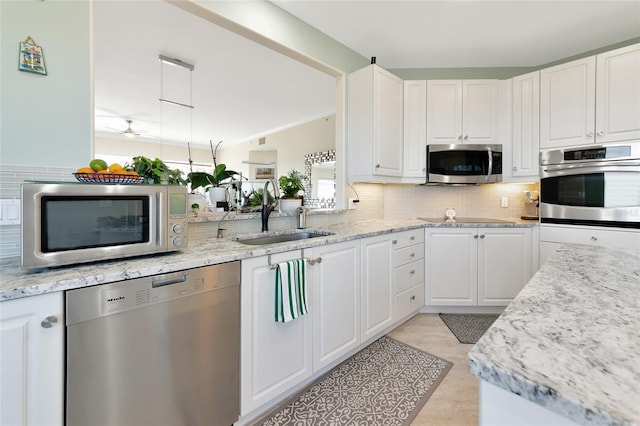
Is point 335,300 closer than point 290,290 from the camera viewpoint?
No

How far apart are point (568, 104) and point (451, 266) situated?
184cm

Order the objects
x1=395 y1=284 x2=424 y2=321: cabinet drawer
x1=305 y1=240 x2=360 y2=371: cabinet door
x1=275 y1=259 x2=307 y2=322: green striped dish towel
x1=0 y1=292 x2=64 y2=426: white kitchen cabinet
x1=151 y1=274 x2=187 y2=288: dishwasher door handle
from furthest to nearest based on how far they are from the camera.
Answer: x1=395 y1=284 x2=424 y2=321: cabinet drawer, x1=305 y1=240 x2=360 y2=371: cabinet door, x1=275 y1=259 x2=307 y2=322: green striped dish towel, x1=151 y1=274 x2=187 y2=288: dishwasher door handle, x1=0 y1=292 x2=64 y2=426: white kitchen cabinet

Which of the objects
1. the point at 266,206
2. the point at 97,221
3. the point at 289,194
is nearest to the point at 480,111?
the point at 289,194

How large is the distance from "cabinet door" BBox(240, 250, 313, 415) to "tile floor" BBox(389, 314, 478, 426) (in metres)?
0.73

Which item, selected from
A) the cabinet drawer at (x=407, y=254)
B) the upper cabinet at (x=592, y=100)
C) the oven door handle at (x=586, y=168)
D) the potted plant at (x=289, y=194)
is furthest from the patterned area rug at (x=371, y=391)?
the upper cabinet at (x=592, y=100)

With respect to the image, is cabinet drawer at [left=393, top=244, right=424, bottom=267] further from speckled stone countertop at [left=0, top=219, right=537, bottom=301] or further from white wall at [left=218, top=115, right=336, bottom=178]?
white wall at [left=218, top=115, right=336, bottom=178]

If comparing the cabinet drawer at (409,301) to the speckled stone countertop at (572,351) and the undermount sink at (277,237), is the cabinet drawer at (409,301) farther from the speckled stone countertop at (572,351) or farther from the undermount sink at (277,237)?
the speckled stone countertop at (572,351)

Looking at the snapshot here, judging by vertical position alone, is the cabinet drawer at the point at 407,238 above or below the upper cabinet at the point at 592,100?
below

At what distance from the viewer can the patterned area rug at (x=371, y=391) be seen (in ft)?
5.11

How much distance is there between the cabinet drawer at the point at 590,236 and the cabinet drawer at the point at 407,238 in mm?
1136

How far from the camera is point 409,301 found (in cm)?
265

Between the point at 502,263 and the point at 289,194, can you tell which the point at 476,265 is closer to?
the point at 502,263

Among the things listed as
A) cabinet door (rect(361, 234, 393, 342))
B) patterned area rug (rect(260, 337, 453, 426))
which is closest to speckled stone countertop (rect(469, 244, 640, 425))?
patterned area rug (rect(260, 337, 453, 426))

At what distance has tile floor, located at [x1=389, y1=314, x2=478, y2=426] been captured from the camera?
61.2 inches
